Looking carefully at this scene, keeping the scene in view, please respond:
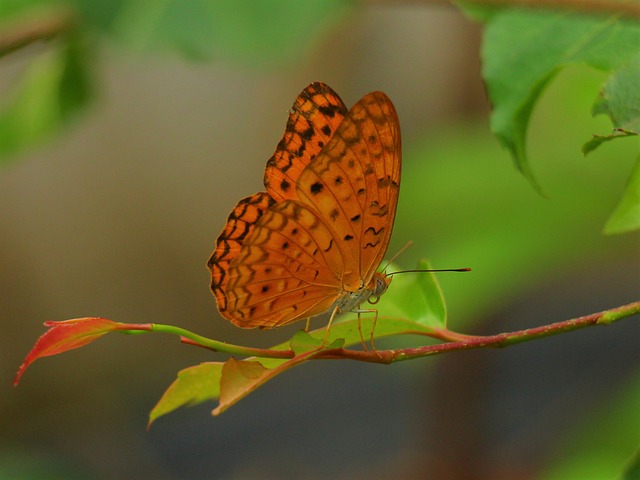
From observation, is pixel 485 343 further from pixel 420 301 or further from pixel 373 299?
pixel 373 299

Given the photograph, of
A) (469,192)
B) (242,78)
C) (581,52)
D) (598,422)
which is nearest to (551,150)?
(469,192)

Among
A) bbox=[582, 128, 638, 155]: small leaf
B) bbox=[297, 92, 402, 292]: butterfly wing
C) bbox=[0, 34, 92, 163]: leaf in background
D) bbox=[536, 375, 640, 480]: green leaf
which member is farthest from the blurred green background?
bbox=[582, 128, 638, 155]: small leaf

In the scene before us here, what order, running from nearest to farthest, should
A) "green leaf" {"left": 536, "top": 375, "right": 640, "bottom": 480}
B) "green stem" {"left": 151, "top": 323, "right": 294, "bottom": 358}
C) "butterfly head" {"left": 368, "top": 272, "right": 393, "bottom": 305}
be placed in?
1. "green stem" {"left": 151, "top": 323, "right": 294, "bottom": 358}
2. "butterfly head" {"left": 368, "top": 272, "right": 393, "bottom": 305}
3. "green leaf" {"left": 536, "top": 375, "right": 640, "bottom": 480}

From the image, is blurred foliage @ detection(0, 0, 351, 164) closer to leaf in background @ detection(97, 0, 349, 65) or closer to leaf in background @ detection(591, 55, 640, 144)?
leaf in background @ detection(97, 0, 349, 65)

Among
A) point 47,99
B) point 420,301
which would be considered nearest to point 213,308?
point 47,99

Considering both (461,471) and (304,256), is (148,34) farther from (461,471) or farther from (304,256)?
(461,471)
